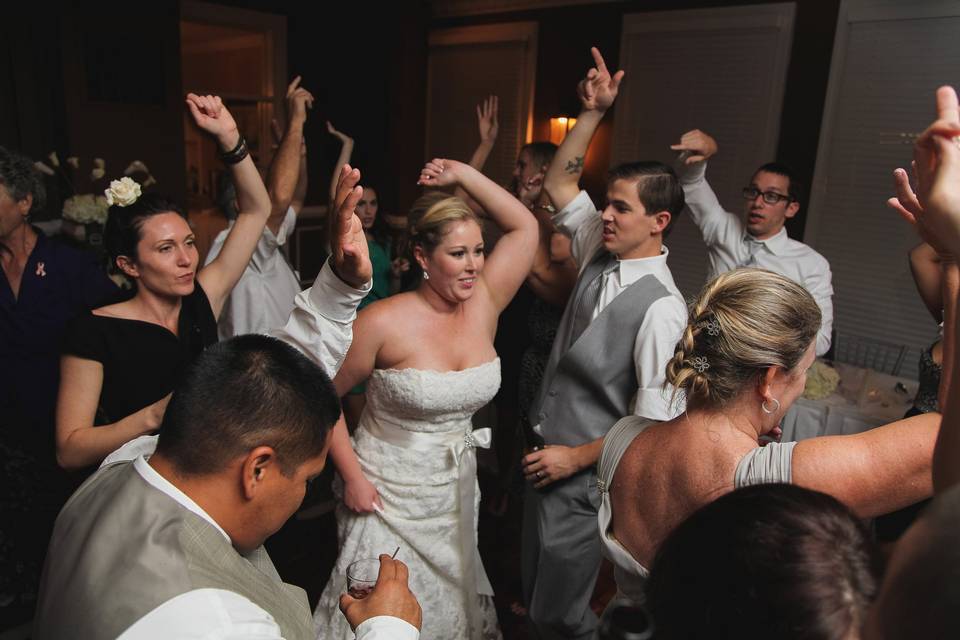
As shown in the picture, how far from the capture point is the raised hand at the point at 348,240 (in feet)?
4.87

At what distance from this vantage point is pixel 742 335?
118 centimetres

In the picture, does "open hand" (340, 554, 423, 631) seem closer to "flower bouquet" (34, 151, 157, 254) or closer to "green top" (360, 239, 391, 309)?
"flower bouquet" (34, 151, 157, 254)

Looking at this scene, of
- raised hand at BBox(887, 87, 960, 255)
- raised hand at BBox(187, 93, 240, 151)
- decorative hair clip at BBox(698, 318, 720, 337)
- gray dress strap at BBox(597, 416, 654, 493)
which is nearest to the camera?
raised hand at BBox(887, 87, 960, 255)

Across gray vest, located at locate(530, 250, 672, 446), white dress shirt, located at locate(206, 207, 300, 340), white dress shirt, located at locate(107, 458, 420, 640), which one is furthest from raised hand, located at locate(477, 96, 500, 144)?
white dress shirt, located at locate(107, 458, 420, 640)

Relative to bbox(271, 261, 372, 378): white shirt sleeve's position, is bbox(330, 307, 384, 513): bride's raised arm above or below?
below

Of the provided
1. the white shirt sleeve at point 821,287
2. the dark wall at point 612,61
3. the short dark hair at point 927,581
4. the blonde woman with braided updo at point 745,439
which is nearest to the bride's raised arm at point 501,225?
the blonde woman with braided updo at point 745,439

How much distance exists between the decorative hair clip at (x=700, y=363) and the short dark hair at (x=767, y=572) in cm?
52

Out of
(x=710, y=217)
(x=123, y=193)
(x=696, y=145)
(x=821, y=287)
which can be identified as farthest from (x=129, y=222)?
(x=821, y=287)

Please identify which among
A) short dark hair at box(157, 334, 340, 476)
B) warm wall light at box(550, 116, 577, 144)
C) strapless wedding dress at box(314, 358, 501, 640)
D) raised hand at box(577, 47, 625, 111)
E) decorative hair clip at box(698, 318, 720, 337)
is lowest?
strapless wedding dress at box(314, 358, 501, 640)

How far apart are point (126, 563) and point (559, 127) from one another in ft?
17.9

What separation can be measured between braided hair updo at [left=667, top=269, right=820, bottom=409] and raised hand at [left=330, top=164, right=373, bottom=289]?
72 cm

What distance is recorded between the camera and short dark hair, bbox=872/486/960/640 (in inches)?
16.5

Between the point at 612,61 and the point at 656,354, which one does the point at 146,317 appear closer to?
the point at 656,354

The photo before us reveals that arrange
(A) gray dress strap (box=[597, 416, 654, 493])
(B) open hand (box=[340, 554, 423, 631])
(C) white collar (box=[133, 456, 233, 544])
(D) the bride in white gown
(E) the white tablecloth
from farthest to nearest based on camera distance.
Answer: (E) the white tablecloth
(D) the bride in white gown
(A) gray dress strap (box=[597, 416, 654, 493])
(B) open hand (box=[340, 554, 423, 631])
(C) white collar (box=[133, 456, 233, 544])
